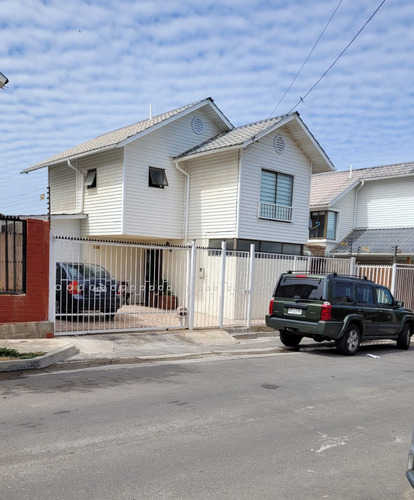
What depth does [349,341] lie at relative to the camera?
10.6m

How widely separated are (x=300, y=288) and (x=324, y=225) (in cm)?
1513

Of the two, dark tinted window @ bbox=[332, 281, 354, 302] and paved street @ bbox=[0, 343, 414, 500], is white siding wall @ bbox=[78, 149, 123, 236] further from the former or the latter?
paved street @ bbox=[0, 343, 414, 500]

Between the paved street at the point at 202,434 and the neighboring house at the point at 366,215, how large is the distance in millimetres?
16884

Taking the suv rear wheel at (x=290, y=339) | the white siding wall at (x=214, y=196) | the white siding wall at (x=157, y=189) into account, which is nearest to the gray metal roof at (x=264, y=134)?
the white siding wall at (x=214, y=196)

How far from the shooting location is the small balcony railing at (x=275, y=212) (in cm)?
1719

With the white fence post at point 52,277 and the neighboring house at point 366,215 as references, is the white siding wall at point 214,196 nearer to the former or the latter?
the white fence post at point 52,277

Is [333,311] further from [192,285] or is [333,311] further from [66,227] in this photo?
[66,227]

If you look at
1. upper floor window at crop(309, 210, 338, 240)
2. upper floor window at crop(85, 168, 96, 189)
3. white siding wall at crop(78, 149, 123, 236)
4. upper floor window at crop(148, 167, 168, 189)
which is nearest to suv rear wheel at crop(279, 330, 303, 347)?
white siding wall at crop(78, 149, 123, 236)

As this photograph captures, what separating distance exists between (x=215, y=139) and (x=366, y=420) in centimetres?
1421

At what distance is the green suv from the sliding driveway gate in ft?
7.43

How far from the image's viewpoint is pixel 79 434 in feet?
15.6

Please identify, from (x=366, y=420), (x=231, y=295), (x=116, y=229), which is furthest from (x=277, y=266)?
(x=366, y=420)

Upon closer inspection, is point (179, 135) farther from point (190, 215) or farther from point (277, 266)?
point (277, 266)

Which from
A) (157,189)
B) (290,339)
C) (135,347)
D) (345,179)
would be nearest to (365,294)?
(290,339)
